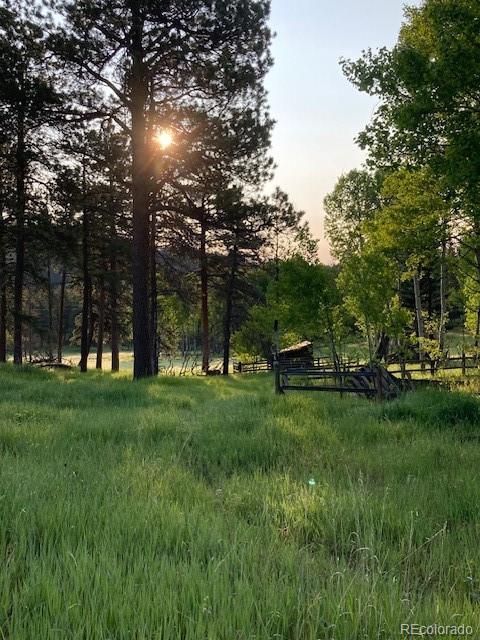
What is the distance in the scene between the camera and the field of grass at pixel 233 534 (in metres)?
2.17

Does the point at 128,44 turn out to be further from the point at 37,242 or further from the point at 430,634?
the point at 430,634

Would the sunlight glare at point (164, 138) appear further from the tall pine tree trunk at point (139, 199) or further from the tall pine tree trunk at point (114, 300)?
the tall pine tree trunk at point (114, 300)

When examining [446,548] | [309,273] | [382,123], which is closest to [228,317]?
[309,273]

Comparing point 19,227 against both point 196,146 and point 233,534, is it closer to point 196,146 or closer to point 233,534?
point 196,146

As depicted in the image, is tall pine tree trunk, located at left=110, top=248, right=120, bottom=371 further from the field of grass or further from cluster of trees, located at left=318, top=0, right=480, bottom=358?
the field of grass

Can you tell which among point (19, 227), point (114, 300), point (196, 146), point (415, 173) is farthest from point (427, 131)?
point (114, 300)

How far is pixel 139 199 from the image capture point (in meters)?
14.9

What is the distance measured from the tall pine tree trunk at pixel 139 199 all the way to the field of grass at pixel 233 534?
348 inches

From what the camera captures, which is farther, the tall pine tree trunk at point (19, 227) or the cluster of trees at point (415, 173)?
the tall pine tree trunk at point (19, 227)

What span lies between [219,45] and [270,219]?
429 inches

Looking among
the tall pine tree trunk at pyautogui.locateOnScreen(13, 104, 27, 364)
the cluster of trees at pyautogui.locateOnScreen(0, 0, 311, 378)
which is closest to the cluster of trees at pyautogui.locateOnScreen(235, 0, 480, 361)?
the cluster of trees at pyautogui.locateOnScreen(0, 0, 311, 378)

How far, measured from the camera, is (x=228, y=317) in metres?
32.4

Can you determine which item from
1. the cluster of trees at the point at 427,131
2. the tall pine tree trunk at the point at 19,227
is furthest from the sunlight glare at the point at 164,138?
the tall pine tree trunk at the point at 19,227

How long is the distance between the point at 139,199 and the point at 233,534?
13359 mm
